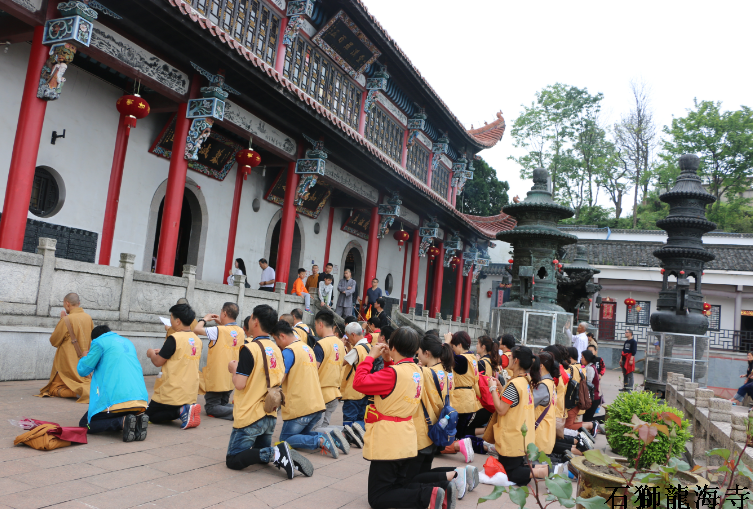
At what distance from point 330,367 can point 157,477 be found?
2220 millimetres

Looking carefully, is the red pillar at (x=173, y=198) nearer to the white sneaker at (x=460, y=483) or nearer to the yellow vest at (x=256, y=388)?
the yellow vest at (x=256, y=388)

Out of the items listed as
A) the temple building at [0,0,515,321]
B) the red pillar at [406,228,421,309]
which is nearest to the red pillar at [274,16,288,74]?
the temple building at [0,0,515,321]

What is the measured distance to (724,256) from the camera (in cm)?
2619

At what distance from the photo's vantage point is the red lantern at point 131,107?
8.70m

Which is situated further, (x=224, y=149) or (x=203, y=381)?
(x=224, y=149)

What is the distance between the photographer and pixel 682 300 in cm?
1222

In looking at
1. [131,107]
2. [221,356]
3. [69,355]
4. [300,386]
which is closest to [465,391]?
[300,386]

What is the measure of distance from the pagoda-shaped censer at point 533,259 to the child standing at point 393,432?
30.3 feet

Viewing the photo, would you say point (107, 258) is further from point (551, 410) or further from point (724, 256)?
point (724, 256)

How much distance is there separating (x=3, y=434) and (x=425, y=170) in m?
17.0

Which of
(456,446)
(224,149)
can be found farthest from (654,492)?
(224,149)

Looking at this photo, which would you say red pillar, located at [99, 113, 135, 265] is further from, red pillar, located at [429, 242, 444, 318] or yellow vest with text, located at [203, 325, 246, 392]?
red pillar, located at [429, 242, 444, 318]

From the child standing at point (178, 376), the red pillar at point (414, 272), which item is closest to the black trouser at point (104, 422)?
the child standing at point (178, 376)

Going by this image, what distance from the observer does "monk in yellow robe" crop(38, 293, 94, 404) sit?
6324 millimetres
